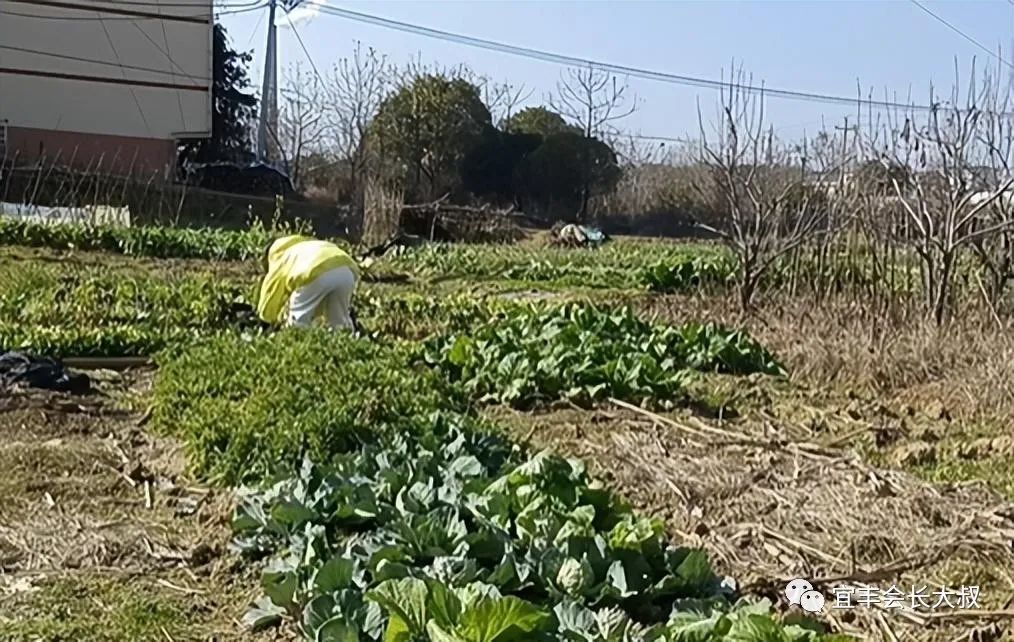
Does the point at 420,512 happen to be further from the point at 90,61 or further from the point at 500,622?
the point at 90,61

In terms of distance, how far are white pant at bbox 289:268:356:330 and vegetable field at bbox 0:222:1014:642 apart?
0.48 metres

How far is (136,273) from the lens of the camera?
39.8 ft

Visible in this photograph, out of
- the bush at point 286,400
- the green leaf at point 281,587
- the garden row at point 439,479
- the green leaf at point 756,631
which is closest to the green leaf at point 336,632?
the garden row at point 439,479

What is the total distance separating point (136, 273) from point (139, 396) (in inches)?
235

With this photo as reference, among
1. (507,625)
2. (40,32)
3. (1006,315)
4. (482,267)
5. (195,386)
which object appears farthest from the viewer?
(40,32)

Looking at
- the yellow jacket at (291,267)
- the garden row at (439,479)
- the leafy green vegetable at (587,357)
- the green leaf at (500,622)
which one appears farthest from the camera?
the yellow jacket at (291,267)

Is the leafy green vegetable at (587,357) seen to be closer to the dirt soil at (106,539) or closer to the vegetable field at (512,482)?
the vegetable field at (512,482)

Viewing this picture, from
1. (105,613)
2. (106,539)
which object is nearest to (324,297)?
(106,539)

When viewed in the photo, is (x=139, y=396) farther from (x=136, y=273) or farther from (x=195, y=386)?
(x=136, y=273)

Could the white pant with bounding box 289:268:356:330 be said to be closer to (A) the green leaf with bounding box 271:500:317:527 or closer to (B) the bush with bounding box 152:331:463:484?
(B) the bush with bounding box 152:331:463:484

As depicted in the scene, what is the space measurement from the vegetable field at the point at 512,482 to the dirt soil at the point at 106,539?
0.04ft

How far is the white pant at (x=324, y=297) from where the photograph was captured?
729cm

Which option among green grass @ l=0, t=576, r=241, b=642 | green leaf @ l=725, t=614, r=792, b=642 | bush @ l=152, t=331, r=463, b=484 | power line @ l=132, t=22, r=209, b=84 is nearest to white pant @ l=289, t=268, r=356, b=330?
bush @ l=152, t=331, r=463, b=484

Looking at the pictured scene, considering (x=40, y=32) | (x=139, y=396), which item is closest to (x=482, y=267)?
(x=139, y=396)
